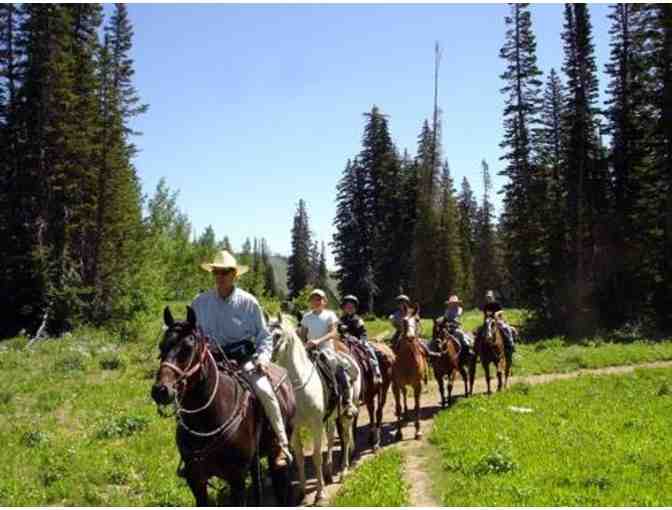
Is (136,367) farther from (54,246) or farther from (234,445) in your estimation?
(234,445)

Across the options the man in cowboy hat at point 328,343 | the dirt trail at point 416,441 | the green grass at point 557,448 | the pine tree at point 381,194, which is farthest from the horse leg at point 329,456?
the pine tree at point 381,194

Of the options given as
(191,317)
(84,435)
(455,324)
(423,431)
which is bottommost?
(423,431)

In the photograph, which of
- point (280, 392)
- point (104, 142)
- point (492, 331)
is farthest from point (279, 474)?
point (104, 142)

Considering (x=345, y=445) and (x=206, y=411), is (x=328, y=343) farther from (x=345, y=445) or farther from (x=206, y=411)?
(x=206, y=411)

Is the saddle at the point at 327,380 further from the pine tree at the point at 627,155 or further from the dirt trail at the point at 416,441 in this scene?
the pine tree at the point at 627,155

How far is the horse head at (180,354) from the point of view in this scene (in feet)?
21.0

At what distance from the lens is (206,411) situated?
24.0ft

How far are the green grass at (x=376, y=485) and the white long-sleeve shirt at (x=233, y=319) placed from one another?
10.1 ft

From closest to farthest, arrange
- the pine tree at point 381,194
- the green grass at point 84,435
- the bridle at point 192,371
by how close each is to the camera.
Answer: the bridle at point 192,371 < the green grass at point 84,435 < the pine tree at point 381,194

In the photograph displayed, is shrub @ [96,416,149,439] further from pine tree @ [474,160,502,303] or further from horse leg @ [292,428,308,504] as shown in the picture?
pine tree @ [474,160,502,303]

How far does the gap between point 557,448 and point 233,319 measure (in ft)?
24.9

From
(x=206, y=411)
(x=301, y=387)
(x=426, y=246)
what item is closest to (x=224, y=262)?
(x=206, y=411)

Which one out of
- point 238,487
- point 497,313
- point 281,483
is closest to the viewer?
point 238,487

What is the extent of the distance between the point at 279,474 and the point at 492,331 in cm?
1170
